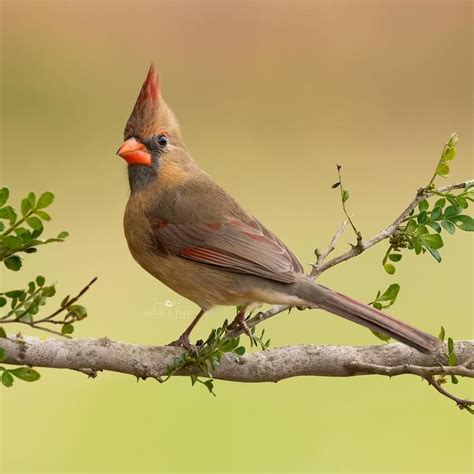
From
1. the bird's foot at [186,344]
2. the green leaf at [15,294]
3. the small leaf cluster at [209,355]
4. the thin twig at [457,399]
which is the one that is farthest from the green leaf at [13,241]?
the thin twig at [457,399]

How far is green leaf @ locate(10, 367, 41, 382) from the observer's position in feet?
7.34

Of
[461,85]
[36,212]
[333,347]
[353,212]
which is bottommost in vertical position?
[36,212]

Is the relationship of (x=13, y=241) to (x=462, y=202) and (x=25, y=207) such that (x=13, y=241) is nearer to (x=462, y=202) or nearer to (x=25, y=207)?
(x=25, y=207)

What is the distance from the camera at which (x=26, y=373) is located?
7.38 feet

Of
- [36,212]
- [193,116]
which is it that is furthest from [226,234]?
[193,116]

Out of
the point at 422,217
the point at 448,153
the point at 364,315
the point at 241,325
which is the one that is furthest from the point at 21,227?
the point at 448,153

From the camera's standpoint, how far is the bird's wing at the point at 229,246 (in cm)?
326

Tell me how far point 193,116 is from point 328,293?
747 centimetres

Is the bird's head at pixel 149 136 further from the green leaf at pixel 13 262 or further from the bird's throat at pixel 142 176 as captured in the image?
the green leaf at pixel 13 262

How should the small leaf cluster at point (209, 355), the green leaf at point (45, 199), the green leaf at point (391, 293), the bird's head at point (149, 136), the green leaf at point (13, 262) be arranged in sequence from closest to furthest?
the green leaf at point (45, 199) → the green leaf at point (13, 262) → the small leaf cluster at point (209, 355) → the green leaf at point (391, 293) → the bird's head at point (149, 136)

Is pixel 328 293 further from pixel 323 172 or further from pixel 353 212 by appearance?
pixel 323 172

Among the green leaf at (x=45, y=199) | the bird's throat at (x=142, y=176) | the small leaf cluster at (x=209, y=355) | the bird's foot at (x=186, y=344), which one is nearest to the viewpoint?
the green leaf at (x=45, y=199)

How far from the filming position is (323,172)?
966 cm

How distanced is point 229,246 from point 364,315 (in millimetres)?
615
